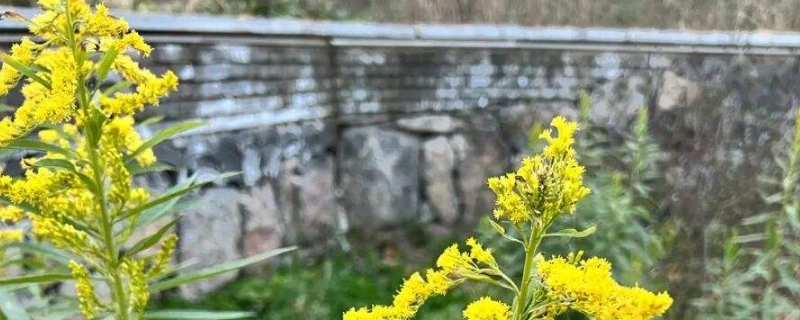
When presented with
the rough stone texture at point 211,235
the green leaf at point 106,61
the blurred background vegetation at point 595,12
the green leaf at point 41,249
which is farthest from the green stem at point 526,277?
the blurred background vegetation at point 595,12

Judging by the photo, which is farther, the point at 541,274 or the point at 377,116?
the point at 377,116

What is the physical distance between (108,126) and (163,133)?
0.39ft

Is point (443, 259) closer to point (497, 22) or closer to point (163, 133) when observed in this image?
point (163, 133)

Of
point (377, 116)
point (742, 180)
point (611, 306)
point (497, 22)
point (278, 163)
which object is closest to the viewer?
point (611, 306)

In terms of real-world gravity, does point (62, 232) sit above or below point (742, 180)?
above

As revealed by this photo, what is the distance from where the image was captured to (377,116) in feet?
15.8

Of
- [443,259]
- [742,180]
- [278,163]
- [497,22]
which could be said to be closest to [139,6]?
[278,163]

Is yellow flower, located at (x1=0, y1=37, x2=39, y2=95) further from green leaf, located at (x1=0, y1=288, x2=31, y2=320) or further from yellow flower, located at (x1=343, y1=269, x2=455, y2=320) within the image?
yellow flower, located at (x1=343, y1=269, x2=455, y2=320)

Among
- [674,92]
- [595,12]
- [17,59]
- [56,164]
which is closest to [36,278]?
[56,164]

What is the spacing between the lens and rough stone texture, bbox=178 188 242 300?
12.7ft

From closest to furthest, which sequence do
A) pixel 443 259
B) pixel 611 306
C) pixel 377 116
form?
pixel 611 306, pixel 443 259, pixel 377 116

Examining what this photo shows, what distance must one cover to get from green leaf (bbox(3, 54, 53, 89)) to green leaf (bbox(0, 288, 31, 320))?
428mm

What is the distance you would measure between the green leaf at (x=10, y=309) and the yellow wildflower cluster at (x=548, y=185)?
36.4 inches

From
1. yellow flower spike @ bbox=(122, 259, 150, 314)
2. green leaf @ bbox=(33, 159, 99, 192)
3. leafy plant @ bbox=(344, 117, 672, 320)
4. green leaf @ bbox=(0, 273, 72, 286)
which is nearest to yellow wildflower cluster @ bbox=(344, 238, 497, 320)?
leafy plant @ bbox=(344, 117, 672, 320)
